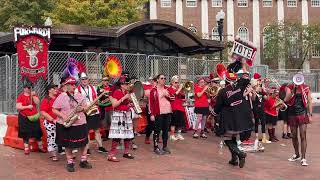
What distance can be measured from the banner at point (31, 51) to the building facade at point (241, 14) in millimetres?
42788

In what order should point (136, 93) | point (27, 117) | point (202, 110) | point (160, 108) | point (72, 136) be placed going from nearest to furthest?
point (72, 136) < point (27, 117) < point (160, 108) < point (136, 93) < point (202, 110)

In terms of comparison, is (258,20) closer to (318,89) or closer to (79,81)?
(318,89)

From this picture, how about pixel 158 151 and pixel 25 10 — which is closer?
pixel 158 151

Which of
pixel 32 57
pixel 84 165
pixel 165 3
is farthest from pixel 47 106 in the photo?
pixel 165 3

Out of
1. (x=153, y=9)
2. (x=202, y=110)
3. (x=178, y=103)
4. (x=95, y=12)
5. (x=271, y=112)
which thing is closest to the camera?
(x=178, y=103)

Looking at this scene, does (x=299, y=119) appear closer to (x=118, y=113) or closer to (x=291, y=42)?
(x=118, y=113)

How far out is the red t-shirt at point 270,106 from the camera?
46.8 feet

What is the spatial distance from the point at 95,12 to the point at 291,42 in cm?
2628

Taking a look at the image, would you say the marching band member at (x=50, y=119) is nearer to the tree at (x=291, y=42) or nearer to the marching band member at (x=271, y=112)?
the marching band member at (x=271, y=112)

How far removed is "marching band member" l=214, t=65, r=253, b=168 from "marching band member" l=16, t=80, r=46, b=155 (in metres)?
3.96

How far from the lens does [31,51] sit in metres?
11.6

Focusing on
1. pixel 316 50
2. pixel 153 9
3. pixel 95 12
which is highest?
pixel 153 9

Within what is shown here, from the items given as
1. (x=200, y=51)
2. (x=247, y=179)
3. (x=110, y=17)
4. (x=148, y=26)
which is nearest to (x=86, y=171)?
(x=247, y=179)

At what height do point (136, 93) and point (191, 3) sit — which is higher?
point (191, 3)
